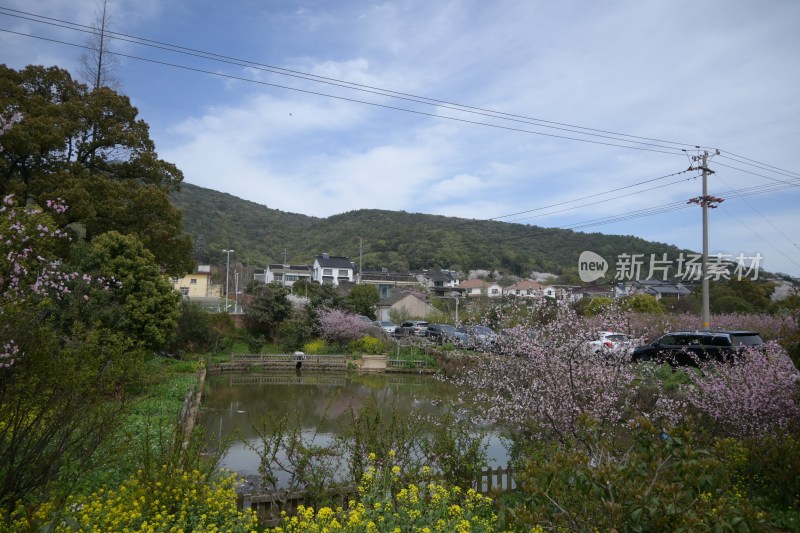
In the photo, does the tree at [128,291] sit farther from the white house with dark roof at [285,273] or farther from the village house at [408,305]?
the white house with dark roof at [285,273]

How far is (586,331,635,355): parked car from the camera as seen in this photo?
8.34 meters

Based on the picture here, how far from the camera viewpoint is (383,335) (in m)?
29.6

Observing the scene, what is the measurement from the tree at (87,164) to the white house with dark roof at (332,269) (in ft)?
152

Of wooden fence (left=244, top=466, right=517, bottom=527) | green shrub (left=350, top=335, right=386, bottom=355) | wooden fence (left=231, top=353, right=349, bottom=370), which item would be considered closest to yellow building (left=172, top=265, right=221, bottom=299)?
green shrub (left=350, top=335, right=386, bottom=355)

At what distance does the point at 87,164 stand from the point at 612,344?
19.4 meters

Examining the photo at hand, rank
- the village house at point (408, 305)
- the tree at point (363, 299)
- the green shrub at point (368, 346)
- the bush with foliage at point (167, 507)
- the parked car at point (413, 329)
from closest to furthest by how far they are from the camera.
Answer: the bush with foliage at point (167, 507)
the green shrub at point (368, 346)
the parked car at point (413, 329)
the tree at point (363, 299)
the village house at point (408, 305)

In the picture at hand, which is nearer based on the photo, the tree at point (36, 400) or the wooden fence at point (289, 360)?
the tree at point (36, 400)

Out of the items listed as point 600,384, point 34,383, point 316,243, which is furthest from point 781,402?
point 316,243

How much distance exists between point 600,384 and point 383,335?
22281 millimetres

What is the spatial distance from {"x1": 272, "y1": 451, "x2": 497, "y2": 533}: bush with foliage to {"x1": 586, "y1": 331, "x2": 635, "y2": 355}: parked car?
395 centimetres

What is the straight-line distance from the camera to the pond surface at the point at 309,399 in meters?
11.2

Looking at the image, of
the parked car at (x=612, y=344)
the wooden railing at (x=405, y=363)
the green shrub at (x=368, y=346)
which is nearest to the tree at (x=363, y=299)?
the green shrub at (x=368, y=346)

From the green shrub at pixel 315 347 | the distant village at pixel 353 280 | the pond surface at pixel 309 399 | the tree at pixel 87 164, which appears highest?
the tree at pixel 87 164

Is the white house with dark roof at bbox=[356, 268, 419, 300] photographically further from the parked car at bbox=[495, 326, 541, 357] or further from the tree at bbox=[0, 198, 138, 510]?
the tree at bbox=[0, 198, 138, 510]
